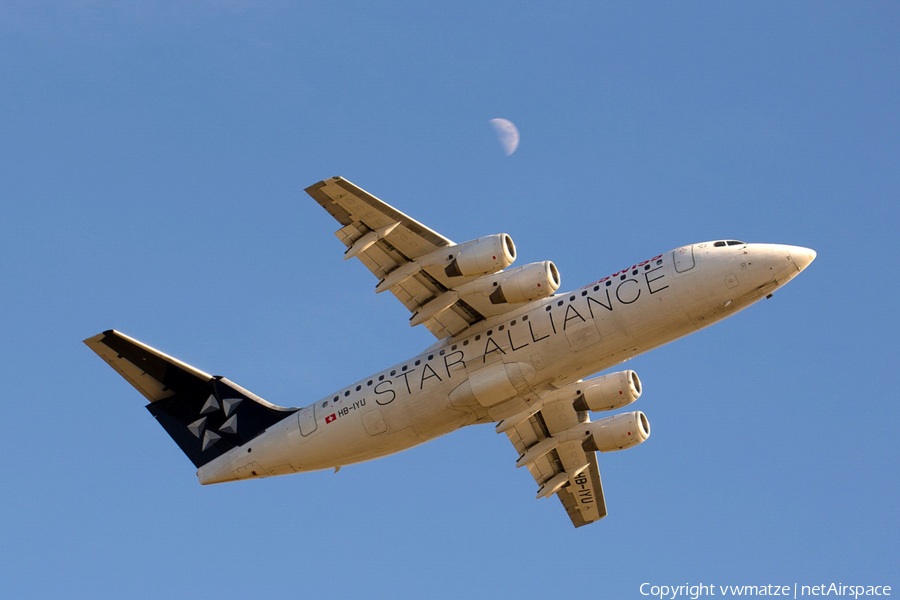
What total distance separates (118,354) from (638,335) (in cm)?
1550

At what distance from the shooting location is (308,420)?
91.2 ft

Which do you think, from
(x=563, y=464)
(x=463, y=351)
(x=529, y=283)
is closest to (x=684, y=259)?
(x=529, y=283)

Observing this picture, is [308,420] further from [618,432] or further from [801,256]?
[801,256]

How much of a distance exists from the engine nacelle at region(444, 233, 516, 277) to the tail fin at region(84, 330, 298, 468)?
767 cm

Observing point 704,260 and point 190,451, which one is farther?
point 190,451

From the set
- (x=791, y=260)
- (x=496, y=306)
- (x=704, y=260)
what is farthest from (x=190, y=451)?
(x=791, y=260)

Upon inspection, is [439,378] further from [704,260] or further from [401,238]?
[704,260]

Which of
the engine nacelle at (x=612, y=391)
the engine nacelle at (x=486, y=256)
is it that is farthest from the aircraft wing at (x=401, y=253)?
the engine nacelle at (x=612, y=391)

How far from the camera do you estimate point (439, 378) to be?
87.6 feet

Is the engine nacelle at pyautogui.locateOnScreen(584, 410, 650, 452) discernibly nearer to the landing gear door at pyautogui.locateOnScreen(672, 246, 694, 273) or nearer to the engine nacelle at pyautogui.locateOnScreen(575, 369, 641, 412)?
the engine nacelle at pyautogui.locateOnScreen(575, 369, 641, 412)

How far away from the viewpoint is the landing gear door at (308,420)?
27.7 meters

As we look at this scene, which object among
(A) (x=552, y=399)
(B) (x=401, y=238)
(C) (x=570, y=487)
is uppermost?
(B) (x=401, y=238)

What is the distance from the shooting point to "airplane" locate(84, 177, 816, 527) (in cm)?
2503

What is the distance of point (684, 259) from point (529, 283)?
164 inches
